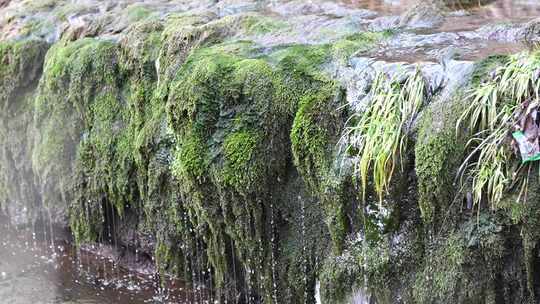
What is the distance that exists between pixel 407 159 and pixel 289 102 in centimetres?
124

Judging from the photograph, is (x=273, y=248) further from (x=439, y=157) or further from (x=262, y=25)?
(x=262, y=25)

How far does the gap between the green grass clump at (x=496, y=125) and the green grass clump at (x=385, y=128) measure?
1.34 feet

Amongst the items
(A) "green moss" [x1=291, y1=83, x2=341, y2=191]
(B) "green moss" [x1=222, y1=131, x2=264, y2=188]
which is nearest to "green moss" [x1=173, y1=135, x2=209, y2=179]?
(B) "green moss" [x1=222, y1=131, x2=264, y2=188]

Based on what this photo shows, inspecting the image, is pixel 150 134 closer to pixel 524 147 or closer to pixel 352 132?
pixel 352 132

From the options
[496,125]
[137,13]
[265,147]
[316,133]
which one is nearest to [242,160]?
[265,147]

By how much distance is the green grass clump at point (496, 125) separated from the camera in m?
4.40

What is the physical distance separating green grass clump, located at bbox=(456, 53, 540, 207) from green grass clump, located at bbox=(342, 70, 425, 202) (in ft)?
1.34

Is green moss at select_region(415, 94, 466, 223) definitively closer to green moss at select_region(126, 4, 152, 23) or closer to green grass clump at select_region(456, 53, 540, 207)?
green grass clump at select_region(456, 53, 540, 207)

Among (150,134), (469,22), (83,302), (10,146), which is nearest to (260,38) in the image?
(150,134)

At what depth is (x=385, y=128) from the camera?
195 inches

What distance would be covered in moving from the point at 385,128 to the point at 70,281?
440 cm

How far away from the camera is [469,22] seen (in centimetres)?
687

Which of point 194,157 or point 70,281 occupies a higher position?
point 194,157

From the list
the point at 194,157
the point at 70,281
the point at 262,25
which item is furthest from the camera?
the point at 70,281
